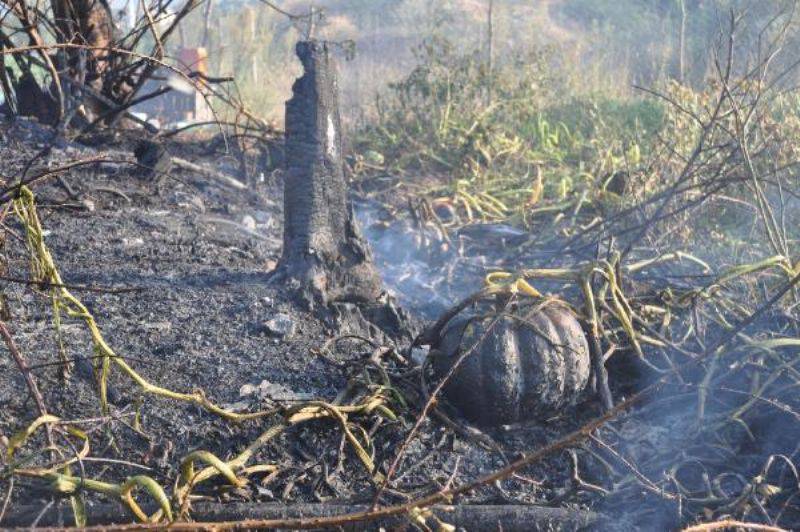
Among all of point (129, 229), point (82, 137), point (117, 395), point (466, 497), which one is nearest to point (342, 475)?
point (466, 497)

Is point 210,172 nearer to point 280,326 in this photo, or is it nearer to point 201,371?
point 280,326

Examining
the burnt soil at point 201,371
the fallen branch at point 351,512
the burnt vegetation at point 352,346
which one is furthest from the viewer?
the burnt soil at point 201,371

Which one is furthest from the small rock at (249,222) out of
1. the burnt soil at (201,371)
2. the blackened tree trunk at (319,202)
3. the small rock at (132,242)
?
the blackened tree trunk at (319,202)

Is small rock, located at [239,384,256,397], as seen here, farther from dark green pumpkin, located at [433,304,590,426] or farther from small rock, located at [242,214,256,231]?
small rock, located at [242,214,256,231]

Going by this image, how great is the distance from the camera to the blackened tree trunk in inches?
153

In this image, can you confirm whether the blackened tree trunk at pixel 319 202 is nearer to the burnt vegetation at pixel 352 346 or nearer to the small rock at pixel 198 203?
the burnt vegetation at pixel 352 346

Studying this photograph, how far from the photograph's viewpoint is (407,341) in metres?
3.80

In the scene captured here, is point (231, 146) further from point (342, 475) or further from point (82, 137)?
point (342, 475)

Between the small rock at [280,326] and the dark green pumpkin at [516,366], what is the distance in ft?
2.15

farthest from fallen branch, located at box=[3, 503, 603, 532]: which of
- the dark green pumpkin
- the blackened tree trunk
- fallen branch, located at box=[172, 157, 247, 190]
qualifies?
fallen branch, located at box=[172, 157, 247, 190]

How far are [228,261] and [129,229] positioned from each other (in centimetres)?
66

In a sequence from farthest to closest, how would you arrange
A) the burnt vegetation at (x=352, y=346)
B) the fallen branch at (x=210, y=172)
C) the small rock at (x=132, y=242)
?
1. the fallen branch at (x=210, y=172)
2. the small rock at (x=132, y=242)
3. the burnt vegetation at (x=352, y=346)

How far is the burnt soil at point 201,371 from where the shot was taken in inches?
105

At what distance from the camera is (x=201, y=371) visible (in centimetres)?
312
